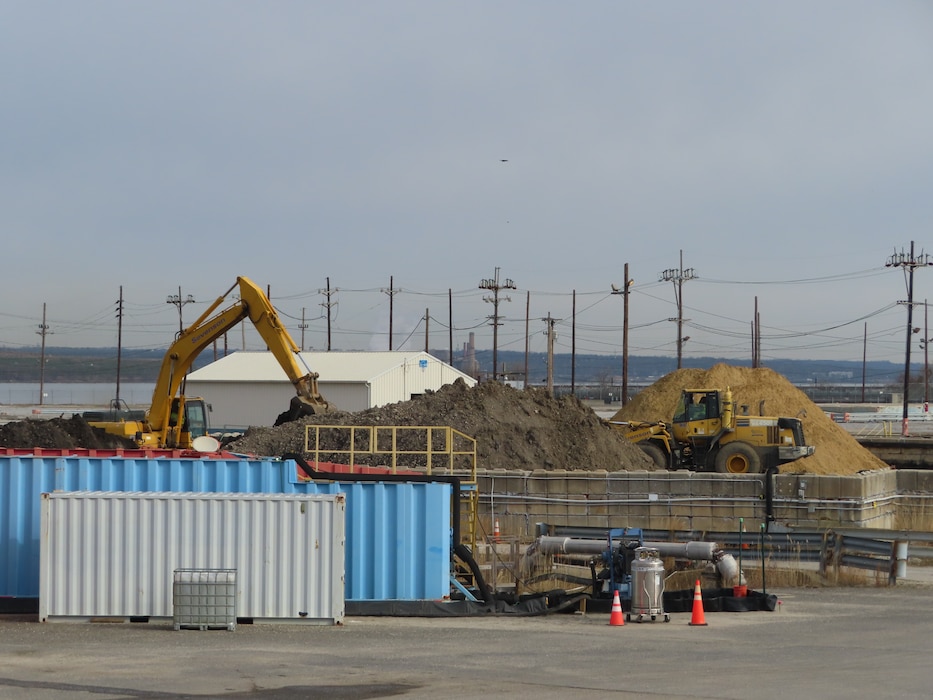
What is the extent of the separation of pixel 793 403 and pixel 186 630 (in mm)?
39383

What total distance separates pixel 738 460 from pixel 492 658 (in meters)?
21.9

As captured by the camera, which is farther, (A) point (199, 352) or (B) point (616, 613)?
(A) point (199, 352)

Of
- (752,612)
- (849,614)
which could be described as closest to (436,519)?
(752,612)

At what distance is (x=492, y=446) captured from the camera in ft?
116

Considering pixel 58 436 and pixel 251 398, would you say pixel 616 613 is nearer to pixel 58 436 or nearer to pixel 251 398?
pixel 58 436

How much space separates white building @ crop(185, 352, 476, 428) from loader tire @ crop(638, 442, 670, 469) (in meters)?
27.7

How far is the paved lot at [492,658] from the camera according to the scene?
471 inches

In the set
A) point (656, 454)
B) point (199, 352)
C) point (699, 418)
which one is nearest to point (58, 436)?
point (199, 352)

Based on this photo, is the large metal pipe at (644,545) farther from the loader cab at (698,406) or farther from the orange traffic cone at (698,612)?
the loader cab at (698,406)

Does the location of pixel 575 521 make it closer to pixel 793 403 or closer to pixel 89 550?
pixel 89 550

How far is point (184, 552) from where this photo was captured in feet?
54.8

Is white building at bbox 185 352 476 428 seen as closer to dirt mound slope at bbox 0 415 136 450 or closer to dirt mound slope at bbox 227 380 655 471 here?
dirt mound slope at bbox 227 380 655 471

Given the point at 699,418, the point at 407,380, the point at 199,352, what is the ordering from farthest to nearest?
the point at 407,380
the point at 699,418
the point at 199,352

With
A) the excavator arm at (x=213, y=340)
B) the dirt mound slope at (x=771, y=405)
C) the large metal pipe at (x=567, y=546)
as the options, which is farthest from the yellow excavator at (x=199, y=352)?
the dirt mound slope at (x=771, y=405)
